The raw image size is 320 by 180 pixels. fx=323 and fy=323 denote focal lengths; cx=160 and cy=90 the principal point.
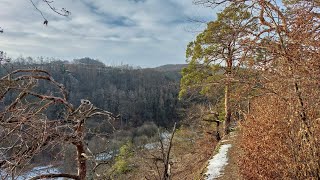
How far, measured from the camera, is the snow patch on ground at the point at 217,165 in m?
7.87

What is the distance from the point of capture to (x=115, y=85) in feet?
328

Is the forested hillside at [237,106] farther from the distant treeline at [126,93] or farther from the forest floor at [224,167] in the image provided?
the distant treeline at [126,93]

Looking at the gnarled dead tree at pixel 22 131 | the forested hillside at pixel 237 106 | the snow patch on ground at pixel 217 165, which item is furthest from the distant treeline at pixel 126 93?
the gnarled dead tree at pixel 22 131

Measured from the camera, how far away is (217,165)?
29.0 feet

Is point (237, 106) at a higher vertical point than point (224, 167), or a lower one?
higher

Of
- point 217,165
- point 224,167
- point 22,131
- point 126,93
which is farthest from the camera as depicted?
point 126,93

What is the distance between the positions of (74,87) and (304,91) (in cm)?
8507

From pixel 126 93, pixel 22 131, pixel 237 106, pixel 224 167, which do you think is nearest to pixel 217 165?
pixel 224 167

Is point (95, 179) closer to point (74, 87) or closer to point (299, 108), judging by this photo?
point (299, 108)

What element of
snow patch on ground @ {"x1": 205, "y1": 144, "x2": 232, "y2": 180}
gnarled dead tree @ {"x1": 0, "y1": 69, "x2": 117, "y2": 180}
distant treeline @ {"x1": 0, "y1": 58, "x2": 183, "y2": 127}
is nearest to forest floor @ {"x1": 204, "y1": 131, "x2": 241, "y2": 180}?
snow patch on ground @ {"x1": 205, "y1": 144, "x2": 232, "y2": 180}

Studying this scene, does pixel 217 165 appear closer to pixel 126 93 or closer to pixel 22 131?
pixel 22 131

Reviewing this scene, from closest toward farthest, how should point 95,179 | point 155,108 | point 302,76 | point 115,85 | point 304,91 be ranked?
Result: point 95,179 → point 302,76 → point 304,91 → point 155,108 → point 115,85

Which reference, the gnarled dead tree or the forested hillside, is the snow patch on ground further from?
the gnarled dead tree

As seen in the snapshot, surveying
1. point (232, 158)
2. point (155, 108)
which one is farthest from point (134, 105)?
point (232, 158)
